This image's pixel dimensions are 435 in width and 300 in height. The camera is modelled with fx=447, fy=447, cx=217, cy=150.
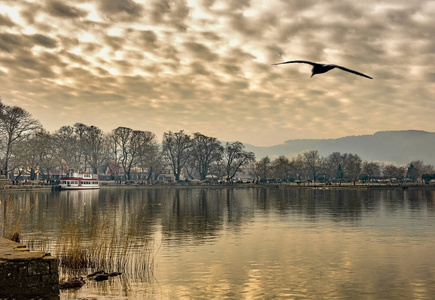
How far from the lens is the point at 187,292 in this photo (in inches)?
738

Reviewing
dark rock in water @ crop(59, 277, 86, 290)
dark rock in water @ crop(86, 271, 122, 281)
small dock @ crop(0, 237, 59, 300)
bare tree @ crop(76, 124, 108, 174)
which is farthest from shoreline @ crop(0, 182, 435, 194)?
small dock @ crop(0, 237, 59, 300)

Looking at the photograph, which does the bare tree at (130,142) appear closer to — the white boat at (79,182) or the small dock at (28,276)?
the white boat at (79,182)

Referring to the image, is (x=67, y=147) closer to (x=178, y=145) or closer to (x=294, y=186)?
(x=178, y=145)

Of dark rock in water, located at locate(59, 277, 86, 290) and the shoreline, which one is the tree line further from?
dark rock in water, located at locate(59, 277, 86, 290)

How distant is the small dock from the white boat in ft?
416

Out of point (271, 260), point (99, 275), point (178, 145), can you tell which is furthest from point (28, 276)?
point (178, 145)

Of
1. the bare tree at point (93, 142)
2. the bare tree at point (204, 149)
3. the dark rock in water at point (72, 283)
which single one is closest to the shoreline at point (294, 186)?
the bare tree at point (204, 149)

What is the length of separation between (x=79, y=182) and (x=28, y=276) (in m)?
137

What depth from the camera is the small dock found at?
1625cm

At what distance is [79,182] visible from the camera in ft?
485

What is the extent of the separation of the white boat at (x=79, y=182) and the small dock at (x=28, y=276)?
126929mm

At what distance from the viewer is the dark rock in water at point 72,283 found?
1862 centimetres

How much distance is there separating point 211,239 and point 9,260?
18749 millimetres

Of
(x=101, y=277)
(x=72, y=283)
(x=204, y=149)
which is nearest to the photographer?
(x=72, y=283)
